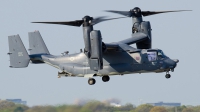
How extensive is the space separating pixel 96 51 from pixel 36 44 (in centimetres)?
994

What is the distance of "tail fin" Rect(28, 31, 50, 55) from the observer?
64.2 metres

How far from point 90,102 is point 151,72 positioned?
478 cm

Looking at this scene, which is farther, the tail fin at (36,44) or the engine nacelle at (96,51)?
the tail fin at (36,44)

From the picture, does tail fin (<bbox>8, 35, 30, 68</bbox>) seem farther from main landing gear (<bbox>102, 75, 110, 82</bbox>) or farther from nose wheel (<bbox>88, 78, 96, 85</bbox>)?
main landing gear (<bbox>102, 75, 110, 82</bbox>)

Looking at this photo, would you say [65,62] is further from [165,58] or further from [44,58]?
[165,58]

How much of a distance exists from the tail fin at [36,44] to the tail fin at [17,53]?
1907 mm

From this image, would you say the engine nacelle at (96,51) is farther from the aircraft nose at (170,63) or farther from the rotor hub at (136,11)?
the rotor hub at (136,11)

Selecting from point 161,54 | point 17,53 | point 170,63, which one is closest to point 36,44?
point 17,53

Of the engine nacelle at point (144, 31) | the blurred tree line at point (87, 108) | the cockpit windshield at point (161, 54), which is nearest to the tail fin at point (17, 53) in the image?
the blurred tree line at point (87, 108)

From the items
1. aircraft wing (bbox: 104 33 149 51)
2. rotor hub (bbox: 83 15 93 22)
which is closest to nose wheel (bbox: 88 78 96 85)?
Answer: aircraft wing (bbox: 104 33 149 51)

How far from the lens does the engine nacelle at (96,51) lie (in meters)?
55.5

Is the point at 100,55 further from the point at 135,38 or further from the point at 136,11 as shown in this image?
the point at 136,11

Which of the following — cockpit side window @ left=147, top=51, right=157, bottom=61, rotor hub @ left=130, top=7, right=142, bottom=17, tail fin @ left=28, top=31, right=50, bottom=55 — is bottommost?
cockpit side window @ left=147, top=51, right=157, bottom=61

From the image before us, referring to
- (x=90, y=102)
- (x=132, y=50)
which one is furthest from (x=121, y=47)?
(x=90, y=102)
